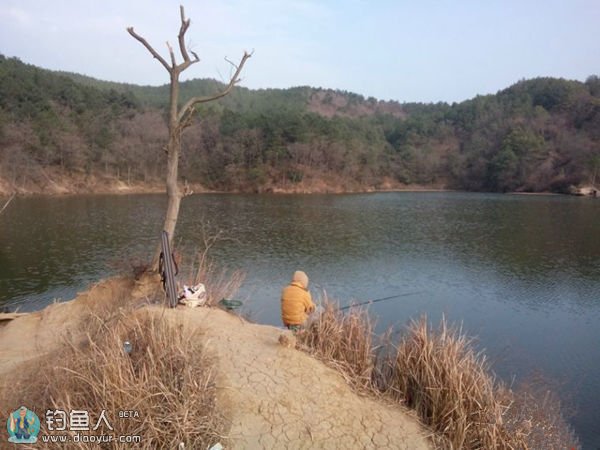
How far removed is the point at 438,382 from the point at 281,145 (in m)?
54.5

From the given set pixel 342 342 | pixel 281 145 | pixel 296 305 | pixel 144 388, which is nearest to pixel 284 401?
pixel 342 342

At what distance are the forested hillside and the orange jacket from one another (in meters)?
45.5

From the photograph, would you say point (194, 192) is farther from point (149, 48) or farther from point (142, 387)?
point (142, 387)

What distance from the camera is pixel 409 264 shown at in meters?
18.5

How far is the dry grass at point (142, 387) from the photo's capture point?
3967mm

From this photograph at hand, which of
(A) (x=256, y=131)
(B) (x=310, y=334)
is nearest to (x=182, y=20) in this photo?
(B) (x=310, y=334)

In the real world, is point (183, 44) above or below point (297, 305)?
above

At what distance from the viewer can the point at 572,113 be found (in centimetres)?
6794

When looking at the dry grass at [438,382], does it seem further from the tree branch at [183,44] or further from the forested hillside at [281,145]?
the forested hillside at [281,145]

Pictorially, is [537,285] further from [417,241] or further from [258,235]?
[258,235]

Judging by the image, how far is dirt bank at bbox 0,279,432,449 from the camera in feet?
14.8

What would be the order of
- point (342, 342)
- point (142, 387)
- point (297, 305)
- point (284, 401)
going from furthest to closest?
point (297, 305)
point (342, 342)
point (284, 401)
point (142, 387)

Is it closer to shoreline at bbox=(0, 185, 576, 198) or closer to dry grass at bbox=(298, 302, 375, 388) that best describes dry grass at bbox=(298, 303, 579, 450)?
dry grass at bbox=(298, 302, 375, 388)

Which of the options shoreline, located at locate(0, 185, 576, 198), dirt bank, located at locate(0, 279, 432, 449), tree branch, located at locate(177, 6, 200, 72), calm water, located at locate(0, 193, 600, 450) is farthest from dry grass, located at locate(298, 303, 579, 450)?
shoreline, located at locate(0, 185, 576, 198)
